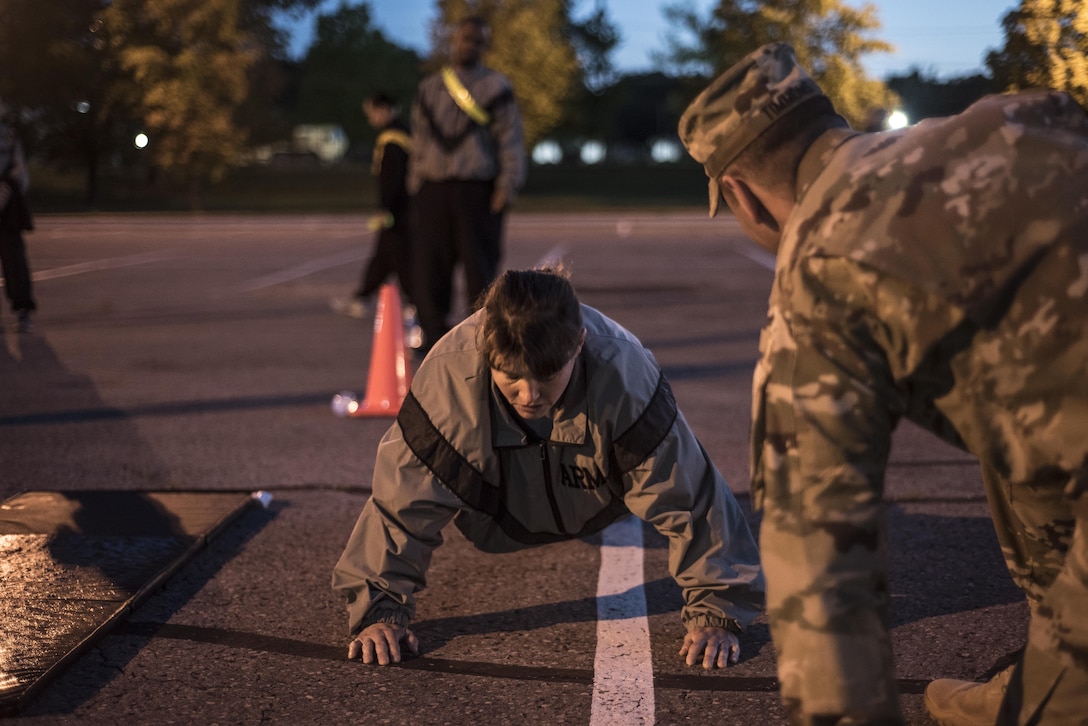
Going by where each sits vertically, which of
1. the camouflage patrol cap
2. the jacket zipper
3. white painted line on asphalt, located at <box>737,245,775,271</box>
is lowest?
white painted line on asphalt, located at <box>737,245,775,271</box>

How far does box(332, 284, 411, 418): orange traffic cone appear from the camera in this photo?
7.00 m

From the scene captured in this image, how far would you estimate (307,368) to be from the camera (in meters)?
8.70

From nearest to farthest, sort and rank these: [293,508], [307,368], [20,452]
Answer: [293,508], [20,452], [307,368]

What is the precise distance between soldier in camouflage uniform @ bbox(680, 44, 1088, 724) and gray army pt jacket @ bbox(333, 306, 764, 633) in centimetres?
141

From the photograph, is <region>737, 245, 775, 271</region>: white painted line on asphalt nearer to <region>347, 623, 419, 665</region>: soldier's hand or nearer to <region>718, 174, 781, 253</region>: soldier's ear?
<region>347, 623, 419, 665</region>: soldier's hand

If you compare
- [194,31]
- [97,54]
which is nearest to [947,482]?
[97,54]

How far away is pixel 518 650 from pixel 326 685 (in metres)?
0.58

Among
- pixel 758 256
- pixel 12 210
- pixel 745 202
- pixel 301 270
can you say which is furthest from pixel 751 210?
pixel 758 256

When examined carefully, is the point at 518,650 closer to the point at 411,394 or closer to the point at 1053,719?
the point at 411,394

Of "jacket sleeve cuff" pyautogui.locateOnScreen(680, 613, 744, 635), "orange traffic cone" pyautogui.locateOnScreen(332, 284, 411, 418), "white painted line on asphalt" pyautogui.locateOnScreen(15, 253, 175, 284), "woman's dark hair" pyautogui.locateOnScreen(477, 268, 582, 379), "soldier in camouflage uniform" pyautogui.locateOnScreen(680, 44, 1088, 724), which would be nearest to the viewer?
"soldier in camouflage uniform" pyautogui.locateOnScreen(680, 44, 1088, 724)

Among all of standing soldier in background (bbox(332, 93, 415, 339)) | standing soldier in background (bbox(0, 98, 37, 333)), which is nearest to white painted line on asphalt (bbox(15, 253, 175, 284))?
standing soldier in background (bbox(332, 93, 415, 339))

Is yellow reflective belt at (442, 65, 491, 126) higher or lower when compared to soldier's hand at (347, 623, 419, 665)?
higher

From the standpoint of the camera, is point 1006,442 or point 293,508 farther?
point 293,508

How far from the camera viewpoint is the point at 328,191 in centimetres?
5328
